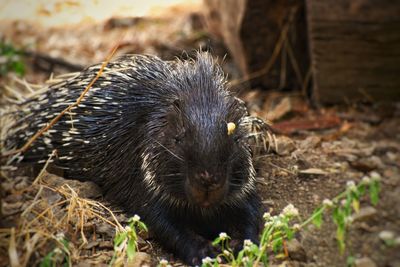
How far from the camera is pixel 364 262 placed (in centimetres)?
217

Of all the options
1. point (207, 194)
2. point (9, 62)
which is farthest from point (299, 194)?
point (9, 62)

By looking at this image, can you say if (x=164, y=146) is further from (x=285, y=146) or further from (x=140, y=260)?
(x=285, y=146)

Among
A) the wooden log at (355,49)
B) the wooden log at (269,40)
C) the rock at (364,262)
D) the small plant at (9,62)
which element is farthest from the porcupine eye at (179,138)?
the small plant at (9,62)

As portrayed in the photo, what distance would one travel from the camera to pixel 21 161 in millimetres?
3941

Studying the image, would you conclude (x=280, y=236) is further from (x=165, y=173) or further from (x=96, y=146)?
(x=96, y=146)

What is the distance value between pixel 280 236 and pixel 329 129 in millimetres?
1878

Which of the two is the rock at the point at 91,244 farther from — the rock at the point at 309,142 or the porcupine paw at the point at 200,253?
the rock at the point at 309,142

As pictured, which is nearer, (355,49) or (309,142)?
(309,142)

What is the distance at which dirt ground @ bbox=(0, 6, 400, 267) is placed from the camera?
2381 mm

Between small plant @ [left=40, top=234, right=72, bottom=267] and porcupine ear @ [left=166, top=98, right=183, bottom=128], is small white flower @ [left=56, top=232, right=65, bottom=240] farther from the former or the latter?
porcupine ear @ [left=166, top=98, right=183, bottom=128]

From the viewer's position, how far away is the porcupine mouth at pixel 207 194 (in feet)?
8.71

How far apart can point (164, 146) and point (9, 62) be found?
11.3 feet

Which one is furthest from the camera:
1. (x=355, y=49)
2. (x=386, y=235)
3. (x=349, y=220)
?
(x=355, y=49)

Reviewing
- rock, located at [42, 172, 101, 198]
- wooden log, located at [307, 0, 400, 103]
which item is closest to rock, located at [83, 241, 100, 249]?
rock, located at [42, 172, 101, 198]
